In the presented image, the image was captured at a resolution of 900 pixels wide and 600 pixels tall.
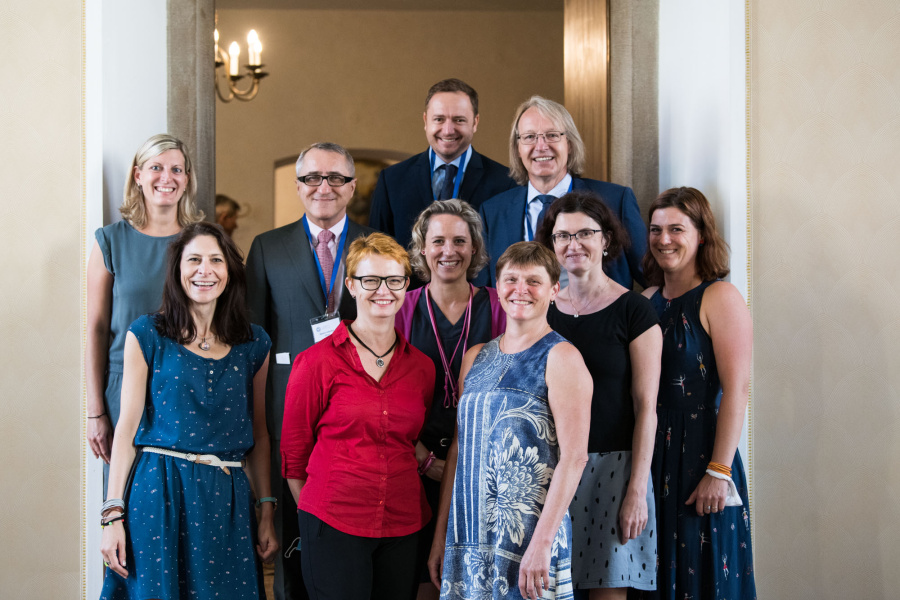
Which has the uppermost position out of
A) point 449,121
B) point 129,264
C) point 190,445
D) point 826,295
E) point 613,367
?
point 449,121

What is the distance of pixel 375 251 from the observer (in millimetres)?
2592

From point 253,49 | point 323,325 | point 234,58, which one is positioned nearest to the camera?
point 323,325

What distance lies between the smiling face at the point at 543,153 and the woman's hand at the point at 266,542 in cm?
164

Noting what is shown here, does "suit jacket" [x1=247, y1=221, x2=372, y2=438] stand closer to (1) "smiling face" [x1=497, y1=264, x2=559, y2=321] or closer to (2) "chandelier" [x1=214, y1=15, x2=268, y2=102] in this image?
(1) "smiling face" [x1=497, y1=264, x2=559, y2=321]

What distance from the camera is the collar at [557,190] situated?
336 centimetres

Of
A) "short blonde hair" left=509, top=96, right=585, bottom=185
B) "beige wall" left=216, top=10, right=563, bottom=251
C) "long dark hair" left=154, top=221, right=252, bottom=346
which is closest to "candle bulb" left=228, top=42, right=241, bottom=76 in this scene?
"beige wall" left=216, top=10, right=563, bottom=251

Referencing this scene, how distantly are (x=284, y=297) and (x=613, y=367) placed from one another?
1344mm

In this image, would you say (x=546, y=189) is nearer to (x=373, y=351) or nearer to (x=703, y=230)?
(x=703, y=230)

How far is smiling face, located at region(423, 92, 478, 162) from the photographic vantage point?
3.66 metres

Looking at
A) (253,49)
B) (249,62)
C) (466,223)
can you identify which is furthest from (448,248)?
(249,62)

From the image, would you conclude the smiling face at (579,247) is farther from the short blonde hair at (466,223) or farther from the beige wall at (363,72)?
the beige wall at (363,72)

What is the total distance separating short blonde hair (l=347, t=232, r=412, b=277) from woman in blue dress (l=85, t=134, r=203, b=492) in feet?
3.43

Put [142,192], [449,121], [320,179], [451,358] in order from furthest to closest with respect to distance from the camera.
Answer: [449,121] → [142,192] → [320,179] → [451,358]

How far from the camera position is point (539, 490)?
7.68 ft
